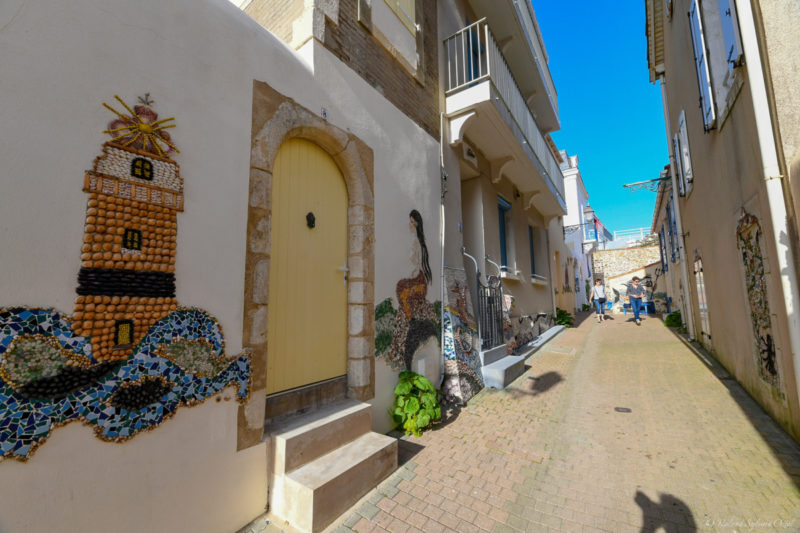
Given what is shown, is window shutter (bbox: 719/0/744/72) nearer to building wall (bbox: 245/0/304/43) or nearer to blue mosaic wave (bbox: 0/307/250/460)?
building wall (bbox: 245/0/304/43)

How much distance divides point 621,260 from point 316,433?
92.1 ft

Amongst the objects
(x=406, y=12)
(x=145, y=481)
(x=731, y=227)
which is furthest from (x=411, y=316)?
(x=406, y=12)

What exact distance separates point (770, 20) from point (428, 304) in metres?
4.34

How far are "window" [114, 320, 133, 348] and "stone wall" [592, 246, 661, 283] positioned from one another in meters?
25.7

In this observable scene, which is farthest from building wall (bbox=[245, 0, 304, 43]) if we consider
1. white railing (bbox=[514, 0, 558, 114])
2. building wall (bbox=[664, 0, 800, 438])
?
white railing (bbox=[514, 0, 558, 114])

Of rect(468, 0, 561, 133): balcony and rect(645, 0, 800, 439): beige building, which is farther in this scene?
rect(468, 0, 561, 133): balcony

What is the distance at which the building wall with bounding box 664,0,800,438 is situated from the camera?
329 centimetres

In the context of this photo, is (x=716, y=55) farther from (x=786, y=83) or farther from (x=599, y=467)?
(x=599, y=467)

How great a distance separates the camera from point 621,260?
2512cm

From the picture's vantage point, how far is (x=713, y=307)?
6121 mm

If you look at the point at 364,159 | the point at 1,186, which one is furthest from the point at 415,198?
the point at 1,186

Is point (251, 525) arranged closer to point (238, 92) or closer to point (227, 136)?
point (227, 136)

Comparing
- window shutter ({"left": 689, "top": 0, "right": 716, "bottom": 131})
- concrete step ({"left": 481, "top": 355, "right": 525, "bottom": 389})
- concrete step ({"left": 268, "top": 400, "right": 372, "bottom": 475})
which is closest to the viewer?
concrete step ({"left": 268, "top": 400, "right": 372, "bottom": 475})

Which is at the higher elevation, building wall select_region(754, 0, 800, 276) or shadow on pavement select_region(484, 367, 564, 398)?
building wall select_region(754, 0, 800, 276)
